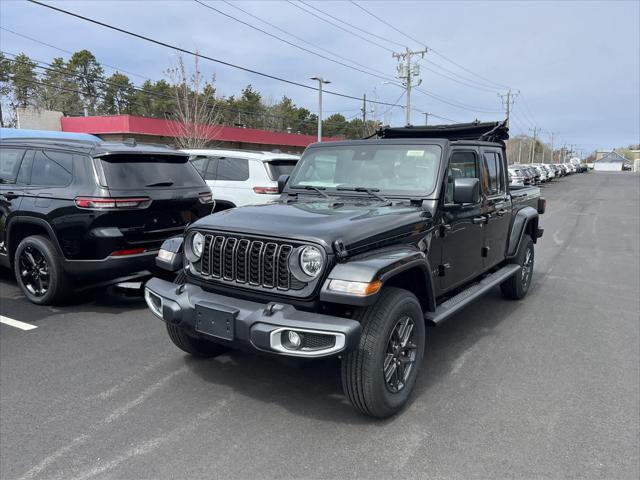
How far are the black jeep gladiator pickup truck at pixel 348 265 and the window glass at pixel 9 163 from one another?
11.1 ft

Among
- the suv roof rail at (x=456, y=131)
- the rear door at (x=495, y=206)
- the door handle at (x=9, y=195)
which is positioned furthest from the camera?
the door handle at (x=9, y=195)

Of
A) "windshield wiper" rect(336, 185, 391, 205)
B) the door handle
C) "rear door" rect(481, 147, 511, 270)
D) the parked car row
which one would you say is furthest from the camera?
the parked car row

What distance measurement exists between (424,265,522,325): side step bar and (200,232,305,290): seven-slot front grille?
4.24 feet

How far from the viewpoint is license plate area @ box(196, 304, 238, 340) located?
117 inches

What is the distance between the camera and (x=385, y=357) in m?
3.16

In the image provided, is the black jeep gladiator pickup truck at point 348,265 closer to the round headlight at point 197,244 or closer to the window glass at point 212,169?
the round headlight at point 197,244

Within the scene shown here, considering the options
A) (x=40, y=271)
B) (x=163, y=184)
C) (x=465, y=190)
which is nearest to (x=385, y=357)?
(x=465, y=190)

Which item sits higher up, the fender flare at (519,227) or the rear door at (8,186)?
the rear door at (8,186)

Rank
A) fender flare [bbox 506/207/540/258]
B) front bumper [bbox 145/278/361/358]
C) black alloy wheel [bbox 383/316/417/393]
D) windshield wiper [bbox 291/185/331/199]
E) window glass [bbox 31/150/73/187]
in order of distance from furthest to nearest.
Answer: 1. fender flare [bbox 506/207/540/258]
2. window glass [bbox 31/150/73/187]
3. windshield wiper [bbox 291/185/331/199]
4. black alloy wheel [bbox 383/316/417/393]
5. front bumper [bbox 145/278/361/358]

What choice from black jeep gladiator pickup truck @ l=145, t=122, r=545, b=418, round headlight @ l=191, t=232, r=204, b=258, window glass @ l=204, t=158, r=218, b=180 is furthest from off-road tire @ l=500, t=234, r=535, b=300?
window glass @ l=204, t=158, r=218, b=180

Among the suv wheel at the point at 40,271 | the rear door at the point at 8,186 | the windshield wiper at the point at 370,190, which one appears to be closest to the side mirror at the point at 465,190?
the windshield wiper at the point at 370,190

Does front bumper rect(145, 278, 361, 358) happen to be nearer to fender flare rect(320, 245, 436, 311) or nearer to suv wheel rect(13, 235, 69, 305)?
fender flare rect(320, 245, 436, 311)

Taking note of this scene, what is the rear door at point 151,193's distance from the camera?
527 cm

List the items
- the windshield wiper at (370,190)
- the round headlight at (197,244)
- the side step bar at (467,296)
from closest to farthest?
the round headlight at (197,244)
the side step bar at (467,296)
the windshield wiper at (370,190)
